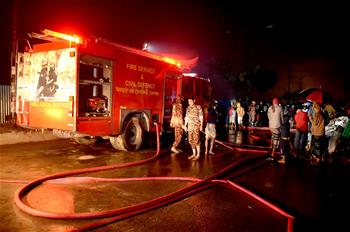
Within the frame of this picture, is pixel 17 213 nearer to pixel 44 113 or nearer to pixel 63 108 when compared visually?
pixel 63 108

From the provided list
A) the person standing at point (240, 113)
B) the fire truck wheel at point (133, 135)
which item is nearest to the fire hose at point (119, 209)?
the fire truck wheel at point (133, 135)

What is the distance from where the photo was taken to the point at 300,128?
9039 mm

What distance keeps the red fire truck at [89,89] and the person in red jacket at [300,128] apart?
4.62 metres

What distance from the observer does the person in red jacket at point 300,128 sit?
891cm

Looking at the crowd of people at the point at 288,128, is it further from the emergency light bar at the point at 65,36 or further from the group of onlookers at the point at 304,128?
the emergency light bar at the point at 65,36

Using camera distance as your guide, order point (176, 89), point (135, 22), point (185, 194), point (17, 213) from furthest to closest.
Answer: point (135, 22) < point (176, 89) < point (185, 194) < point (17, 213)

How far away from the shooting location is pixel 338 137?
961cm

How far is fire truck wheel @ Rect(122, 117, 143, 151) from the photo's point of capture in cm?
913

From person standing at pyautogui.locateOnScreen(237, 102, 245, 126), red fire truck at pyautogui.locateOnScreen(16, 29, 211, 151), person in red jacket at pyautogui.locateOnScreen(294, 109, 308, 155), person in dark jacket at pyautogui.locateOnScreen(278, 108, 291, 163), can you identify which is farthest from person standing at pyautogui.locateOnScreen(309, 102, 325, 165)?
person standing at pyautogui.locateOnScreen(237, 102, 245, 126)

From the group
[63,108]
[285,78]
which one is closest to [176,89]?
[63,108]

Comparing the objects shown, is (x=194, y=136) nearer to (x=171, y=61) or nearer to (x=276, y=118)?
(x=276, y=118)

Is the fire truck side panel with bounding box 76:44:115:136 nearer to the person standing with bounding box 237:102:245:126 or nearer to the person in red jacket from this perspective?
the person in red jacket

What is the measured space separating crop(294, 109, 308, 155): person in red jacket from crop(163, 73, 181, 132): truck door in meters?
4.45

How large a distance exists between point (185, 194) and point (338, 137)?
6.88m
